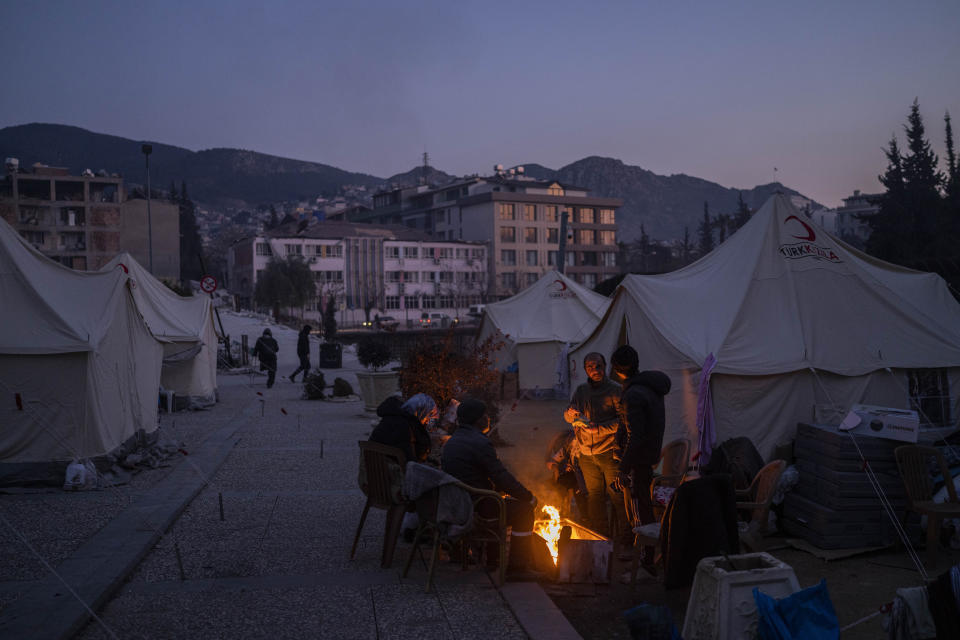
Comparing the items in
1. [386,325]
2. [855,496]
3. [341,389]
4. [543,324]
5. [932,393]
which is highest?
[543,324]

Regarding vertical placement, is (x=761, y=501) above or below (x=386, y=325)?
below

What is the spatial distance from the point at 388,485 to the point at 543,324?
588 inches

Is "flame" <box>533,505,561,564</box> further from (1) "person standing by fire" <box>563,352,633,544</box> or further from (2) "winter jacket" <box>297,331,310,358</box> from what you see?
(2) "winter jacket" <box>297,331,310,358</box>

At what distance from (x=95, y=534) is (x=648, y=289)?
7.95 m

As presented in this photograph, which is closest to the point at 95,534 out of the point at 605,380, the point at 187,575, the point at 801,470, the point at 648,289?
the point at 187,575

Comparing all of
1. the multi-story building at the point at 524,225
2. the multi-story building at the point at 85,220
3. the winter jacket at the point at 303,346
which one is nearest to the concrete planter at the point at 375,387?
the winter jacket at the point at 303,346

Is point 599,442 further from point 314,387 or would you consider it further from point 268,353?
point 268,353

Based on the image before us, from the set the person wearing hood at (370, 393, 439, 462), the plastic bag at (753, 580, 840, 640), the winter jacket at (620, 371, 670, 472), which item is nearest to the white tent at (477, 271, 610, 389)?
the person wearing hood at (370, 393, 439, 462)

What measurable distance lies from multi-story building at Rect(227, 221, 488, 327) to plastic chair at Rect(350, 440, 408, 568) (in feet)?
206

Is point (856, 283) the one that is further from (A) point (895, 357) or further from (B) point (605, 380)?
(B) point (605, 380)

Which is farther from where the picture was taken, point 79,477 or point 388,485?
point 79,477

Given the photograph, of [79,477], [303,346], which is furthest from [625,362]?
[303,346]

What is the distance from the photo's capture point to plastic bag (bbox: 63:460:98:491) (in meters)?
9.52

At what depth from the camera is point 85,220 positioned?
65188mm
